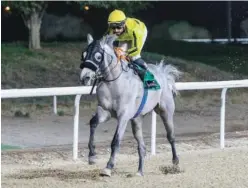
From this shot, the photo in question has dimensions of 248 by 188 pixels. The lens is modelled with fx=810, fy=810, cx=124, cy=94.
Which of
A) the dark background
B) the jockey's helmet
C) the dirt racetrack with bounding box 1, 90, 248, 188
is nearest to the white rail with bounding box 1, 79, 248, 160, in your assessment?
the dirt racetrack with bounding box 1, 90, 248, 188

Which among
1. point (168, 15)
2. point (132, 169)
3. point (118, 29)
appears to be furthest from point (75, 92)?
point (168, 15)

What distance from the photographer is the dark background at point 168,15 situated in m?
26.9

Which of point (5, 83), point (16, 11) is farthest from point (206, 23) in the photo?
point (5, 83)

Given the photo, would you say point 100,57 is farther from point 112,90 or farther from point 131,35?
point 131,35

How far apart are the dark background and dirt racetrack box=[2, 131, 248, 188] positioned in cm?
1694

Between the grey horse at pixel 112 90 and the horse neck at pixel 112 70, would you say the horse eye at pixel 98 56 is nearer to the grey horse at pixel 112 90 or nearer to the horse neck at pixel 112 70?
the grey horse at pixel 112 90

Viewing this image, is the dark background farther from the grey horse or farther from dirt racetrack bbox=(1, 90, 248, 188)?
the grey horse

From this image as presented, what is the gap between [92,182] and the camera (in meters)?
7.34

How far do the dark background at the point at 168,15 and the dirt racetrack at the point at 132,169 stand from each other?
16.9 meters

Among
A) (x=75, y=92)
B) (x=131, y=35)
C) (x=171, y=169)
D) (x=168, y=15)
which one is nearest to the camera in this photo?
(x=131, y=35)

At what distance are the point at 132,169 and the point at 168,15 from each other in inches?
859

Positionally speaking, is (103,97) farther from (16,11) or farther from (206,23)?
(206,23)

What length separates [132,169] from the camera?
8.30 m

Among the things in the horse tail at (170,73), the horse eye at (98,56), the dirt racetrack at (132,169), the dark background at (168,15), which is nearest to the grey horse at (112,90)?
the horse eye at (98,56)
